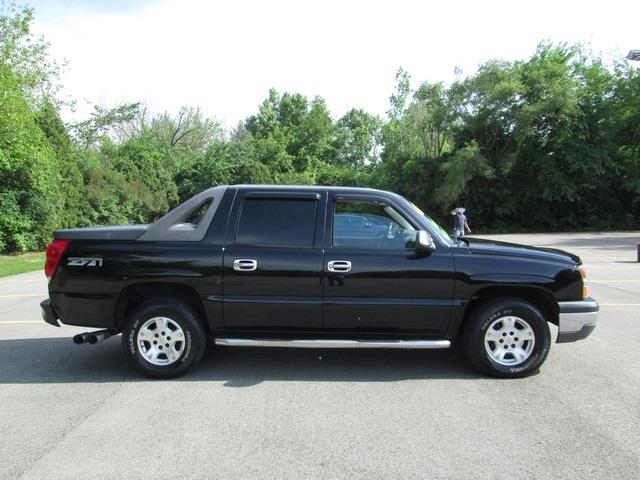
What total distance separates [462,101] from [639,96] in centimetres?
1123

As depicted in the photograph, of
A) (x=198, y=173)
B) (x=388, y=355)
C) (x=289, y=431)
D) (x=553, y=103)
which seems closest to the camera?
(x=289, y=431)

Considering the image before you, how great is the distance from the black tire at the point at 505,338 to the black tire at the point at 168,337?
2.61m

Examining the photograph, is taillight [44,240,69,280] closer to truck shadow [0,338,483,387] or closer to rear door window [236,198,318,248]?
truck shadow [0,338,483,387]

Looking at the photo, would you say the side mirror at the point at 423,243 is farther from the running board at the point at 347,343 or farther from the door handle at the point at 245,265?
the door handle at the point at 245,265

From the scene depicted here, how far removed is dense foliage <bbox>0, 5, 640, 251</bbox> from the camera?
79.9 ft

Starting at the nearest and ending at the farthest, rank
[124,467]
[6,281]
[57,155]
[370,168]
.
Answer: [124,467]
[6,281]
[57,155]
[370,168]

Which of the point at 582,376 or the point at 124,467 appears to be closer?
the point at 124,467

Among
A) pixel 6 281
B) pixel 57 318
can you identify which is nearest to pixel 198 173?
pixel 6 281

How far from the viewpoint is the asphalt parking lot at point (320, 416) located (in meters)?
3.46

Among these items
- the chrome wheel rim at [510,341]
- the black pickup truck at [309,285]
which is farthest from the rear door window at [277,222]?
the chrome wheel rim at [510,341]

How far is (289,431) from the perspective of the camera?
3975 millimetres

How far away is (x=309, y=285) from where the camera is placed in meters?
5.04

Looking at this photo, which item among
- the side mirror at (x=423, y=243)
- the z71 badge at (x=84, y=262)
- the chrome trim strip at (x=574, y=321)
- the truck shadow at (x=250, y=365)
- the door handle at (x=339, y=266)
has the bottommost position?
the truck shadow at (x=250, y=365)

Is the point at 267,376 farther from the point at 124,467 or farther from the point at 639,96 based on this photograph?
the point at 639,96
